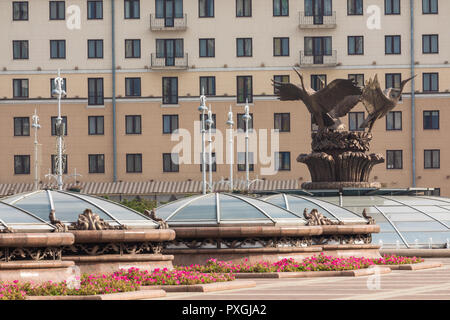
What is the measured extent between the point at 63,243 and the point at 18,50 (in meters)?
58.4

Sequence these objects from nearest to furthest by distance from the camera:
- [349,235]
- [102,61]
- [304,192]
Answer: [349,235], [304,192], [102,61]

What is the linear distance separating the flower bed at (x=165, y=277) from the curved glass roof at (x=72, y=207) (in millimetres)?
1410

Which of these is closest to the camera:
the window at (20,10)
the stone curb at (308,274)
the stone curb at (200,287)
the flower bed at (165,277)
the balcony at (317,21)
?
the stone curb at (200,287)

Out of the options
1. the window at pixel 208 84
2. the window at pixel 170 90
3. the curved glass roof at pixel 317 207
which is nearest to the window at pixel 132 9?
the window at pixel 170 90

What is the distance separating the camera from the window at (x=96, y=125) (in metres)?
77.1

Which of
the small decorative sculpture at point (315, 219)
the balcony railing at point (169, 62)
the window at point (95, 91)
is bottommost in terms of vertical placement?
the small decorative sculpture at point (315, 219)

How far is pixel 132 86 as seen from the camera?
77.1m

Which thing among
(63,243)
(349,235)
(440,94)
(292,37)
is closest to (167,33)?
(292,37)

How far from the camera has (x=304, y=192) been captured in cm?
4572

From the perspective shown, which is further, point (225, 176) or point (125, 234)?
point (225, 176)

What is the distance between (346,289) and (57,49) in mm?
58061

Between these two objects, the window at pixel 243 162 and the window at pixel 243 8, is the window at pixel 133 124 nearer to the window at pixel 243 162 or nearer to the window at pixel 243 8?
the window at pixel 243 162
